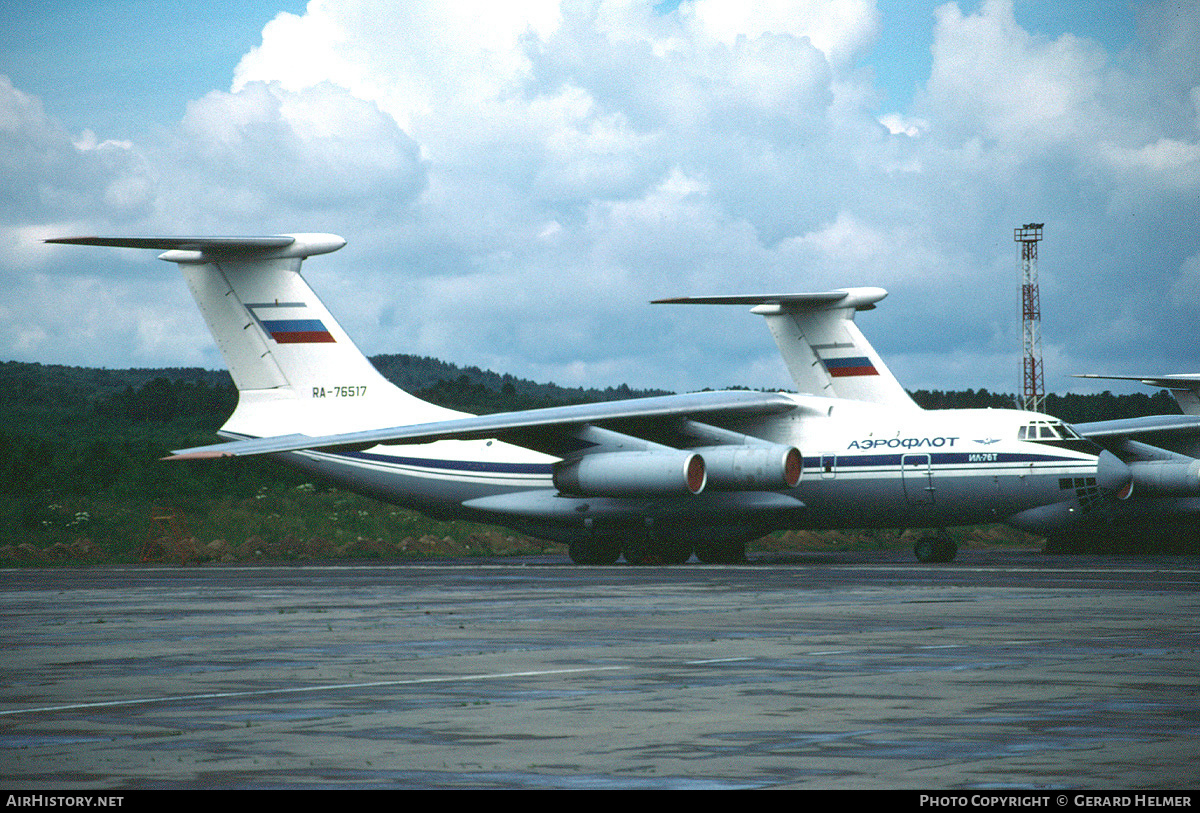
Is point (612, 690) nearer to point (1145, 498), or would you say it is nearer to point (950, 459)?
point (950, 459)

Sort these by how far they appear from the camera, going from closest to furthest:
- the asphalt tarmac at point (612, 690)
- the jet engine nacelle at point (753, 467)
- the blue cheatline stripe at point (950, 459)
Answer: the asphalt tarmac at point (612, 690) < the jet engine nacelle at point (753, 467) < the blue cheatline stripe at point (950, 459)

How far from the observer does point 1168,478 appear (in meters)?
30.8

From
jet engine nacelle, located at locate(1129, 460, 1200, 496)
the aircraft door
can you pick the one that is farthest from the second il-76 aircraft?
jet engine nacelle, located at locate(1129, 460, 1200, 496)

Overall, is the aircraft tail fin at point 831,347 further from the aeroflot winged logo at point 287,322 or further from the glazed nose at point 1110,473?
the aeroflot winged logo at point 287,322

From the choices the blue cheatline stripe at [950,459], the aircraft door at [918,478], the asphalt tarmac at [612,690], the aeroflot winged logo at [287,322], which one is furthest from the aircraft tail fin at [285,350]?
the asphalt tarmac at [612,690]

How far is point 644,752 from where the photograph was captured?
279 inches

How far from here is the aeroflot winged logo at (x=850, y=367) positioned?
37.8 metres

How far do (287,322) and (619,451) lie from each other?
7.76 meters

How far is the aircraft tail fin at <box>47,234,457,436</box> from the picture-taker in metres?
32.0

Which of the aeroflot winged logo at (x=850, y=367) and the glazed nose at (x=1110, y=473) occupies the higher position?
the aeroflot winged logo at (x=850, y=367)

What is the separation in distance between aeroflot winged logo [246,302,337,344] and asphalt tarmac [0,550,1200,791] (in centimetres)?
1314

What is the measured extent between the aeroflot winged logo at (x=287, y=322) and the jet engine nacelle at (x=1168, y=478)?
1684 centimetres

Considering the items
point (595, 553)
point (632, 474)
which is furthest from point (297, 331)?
point (632, 474)

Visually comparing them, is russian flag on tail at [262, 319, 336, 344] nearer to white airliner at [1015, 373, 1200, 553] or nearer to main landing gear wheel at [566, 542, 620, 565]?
main landing gear wheel at [566, 542, 620, 565]
